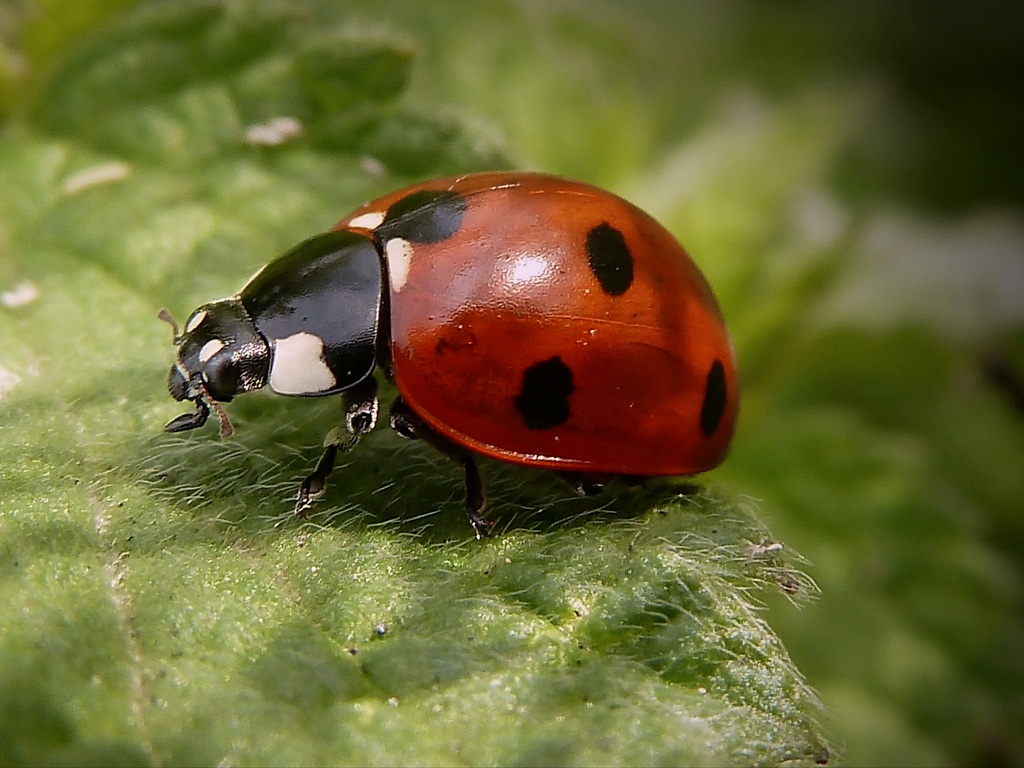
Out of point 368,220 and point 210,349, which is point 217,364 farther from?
point 368,220

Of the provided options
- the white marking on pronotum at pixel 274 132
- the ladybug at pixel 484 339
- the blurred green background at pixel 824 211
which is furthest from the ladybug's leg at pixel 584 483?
the white marking on pronotum at pixel 274 132

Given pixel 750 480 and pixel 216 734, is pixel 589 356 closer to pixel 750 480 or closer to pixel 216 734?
pixel 216 734

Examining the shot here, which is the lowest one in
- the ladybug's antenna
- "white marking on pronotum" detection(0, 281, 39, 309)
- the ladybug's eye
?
"white marking on pronotum" detection(0, 281, 39, 309)

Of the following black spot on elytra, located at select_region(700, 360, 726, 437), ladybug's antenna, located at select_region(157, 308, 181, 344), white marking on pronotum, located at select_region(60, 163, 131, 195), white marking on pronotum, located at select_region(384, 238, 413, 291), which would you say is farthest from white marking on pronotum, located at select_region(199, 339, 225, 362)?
white marking on pronotum, located at select_region(60, 163, 131, 195)

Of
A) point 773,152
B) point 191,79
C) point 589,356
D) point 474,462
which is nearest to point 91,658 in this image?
point 474,462

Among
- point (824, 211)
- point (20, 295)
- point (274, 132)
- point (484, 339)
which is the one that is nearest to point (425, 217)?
point (484, 339)

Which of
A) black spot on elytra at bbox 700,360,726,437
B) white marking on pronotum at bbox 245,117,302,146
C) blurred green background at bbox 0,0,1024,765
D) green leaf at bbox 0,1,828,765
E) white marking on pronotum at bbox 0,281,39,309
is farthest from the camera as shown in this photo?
blurred green background at bbox 0,0,1024,765

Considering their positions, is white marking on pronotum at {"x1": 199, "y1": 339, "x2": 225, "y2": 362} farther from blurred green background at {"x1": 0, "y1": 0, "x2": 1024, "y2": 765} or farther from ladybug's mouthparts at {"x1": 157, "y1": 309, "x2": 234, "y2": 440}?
blurred green background at {"x1": 0, "y1": 0, "x2": 1024, "y2": 765}
